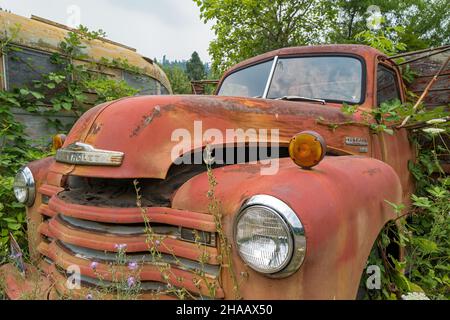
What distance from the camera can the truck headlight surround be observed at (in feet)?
4.46

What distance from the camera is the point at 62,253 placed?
74.9 inches

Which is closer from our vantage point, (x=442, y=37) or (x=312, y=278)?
(x=312, y=278)

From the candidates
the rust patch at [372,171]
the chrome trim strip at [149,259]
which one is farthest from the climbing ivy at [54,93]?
the rust patch at [372,171]

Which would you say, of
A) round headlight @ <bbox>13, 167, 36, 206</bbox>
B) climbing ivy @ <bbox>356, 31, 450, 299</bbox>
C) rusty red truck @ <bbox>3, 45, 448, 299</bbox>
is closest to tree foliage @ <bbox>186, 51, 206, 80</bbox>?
climbing ivy @ <bbox>356, 31, 450, 299</bbox>

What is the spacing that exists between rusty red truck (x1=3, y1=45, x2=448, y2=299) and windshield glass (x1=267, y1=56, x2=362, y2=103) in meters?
0.46

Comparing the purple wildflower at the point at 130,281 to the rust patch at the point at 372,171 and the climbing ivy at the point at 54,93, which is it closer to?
the rust patch at the point at 372,171

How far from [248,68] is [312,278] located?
2.73 meters

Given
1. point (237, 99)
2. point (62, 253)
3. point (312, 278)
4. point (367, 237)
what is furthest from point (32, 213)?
point (367, 237)

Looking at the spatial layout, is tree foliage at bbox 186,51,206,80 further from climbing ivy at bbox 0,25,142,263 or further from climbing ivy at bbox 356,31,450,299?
climbing ivy at bbox 356,31,450,299

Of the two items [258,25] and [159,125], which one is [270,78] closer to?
[159,125]

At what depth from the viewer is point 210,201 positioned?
1.67 metres

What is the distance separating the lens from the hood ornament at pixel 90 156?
1863mm

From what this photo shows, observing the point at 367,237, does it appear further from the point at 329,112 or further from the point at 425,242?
the point at 329,112

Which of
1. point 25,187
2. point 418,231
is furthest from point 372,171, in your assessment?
point 25,187
